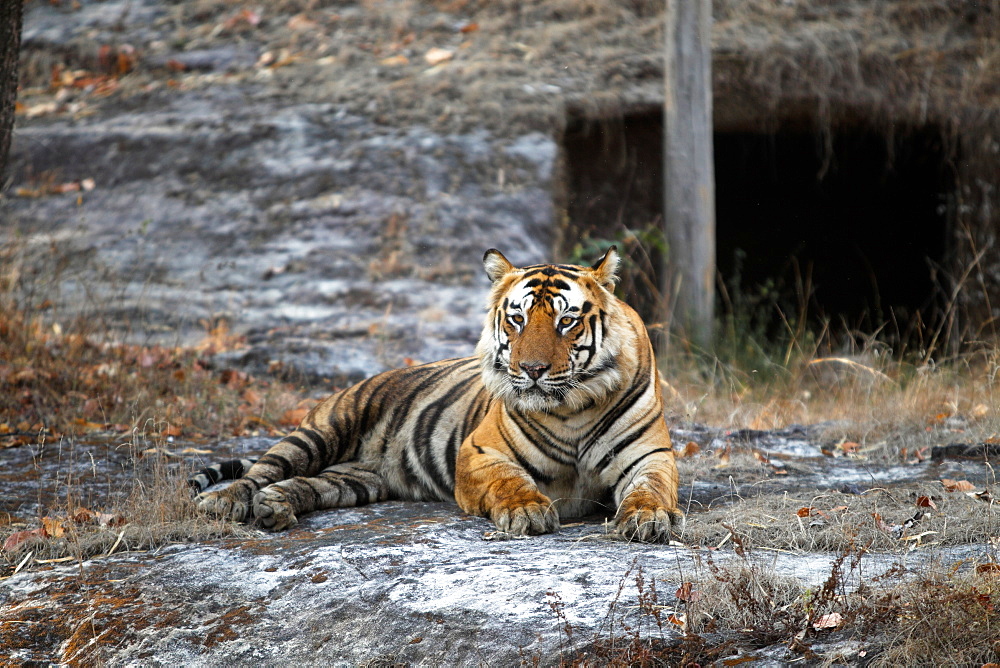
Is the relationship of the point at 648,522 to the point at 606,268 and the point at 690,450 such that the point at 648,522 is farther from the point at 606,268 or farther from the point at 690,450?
the point at 690,450

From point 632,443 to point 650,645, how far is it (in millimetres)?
1512

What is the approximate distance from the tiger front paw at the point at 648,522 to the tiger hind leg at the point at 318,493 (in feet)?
4.84

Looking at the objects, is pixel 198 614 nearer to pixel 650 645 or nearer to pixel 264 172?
pixel 650 645

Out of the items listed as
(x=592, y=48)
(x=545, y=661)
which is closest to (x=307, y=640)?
(x=545, y=661)

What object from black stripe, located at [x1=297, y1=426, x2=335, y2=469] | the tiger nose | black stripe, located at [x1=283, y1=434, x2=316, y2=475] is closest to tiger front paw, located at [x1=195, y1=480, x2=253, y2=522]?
black stripe, located at [x1=283, y1=434, x2=316, y2=475]

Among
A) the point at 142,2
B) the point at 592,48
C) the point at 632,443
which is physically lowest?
the point at 632,443

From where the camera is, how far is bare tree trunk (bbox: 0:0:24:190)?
5.35 m

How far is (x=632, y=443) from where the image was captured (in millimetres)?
4066

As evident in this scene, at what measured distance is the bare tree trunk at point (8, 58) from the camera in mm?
5352

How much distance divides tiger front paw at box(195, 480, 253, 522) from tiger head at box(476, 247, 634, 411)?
1.20m

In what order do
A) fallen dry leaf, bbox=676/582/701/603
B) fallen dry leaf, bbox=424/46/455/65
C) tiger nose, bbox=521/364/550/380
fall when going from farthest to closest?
fallen dry leaf, bbox=424/46/455/65 → tiger nose, bbox=521/364/550/380 → fallen dry leaf, bbox=676/582/701/603

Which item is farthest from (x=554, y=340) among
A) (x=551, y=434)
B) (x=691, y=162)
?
(x=691, y=162)

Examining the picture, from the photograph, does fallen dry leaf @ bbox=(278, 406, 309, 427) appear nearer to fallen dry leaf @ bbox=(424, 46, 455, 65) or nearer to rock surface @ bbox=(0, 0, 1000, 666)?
rock surface @ bbox=(0, 0, 1000, 666)

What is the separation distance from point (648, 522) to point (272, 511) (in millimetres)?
1635
